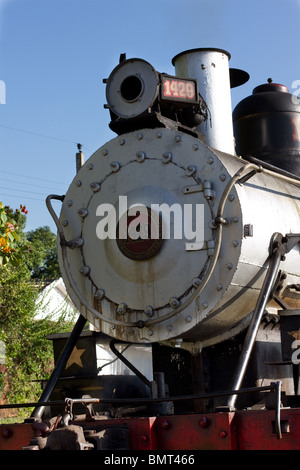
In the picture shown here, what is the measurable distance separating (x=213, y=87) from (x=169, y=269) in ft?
5.53

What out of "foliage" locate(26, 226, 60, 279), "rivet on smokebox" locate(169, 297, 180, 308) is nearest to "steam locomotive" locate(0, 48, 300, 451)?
"rivet on smokebox" locate(169, 297, 180, 308)

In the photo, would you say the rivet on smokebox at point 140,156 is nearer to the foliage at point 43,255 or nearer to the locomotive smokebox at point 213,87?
the locomotive smokebox at point 213,87

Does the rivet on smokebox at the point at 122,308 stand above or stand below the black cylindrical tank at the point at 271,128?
below

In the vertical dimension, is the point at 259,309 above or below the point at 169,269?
below

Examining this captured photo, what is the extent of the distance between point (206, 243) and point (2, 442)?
1751 millimetres

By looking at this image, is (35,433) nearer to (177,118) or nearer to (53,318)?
(177,118)

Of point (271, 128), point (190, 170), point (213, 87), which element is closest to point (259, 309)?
point (190, 170)

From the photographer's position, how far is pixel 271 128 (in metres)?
6.38

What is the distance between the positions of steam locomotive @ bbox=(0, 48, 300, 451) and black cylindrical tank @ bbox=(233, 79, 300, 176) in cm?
90

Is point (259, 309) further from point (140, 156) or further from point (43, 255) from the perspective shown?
point (43, 255)

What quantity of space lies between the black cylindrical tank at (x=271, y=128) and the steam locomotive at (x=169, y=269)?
0.90 m

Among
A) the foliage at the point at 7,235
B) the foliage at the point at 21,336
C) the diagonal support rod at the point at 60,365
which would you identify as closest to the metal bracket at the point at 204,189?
the diagonal support rod at the point at 60,365

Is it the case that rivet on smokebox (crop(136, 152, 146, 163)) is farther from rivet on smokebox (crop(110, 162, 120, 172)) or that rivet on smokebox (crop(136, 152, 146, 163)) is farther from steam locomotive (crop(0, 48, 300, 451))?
rivet on smokebox (crop(110, 162, 120, 172))

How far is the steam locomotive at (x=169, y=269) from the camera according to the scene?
4.43 metres
